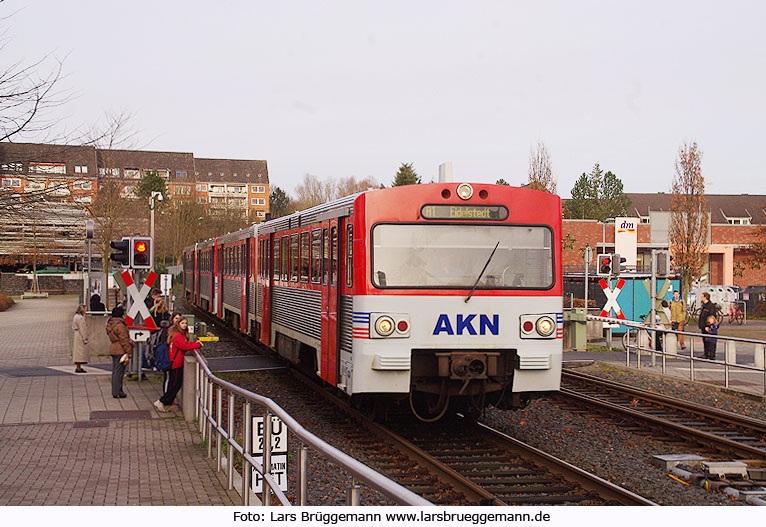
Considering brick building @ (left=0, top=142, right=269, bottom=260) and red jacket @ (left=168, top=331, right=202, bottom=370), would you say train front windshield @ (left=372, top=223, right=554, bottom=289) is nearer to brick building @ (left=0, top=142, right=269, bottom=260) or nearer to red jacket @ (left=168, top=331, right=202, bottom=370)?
red jacket @ (left=168, top=331, right=202, bottom=370)

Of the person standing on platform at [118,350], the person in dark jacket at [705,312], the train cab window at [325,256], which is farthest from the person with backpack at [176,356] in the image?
the person in dark jacket at [705,312]

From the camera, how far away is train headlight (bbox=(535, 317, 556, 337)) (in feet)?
34.6

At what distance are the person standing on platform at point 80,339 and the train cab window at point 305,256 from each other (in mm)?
5941

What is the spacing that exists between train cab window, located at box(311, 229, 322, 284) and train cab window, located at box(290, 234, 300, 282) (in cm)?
128

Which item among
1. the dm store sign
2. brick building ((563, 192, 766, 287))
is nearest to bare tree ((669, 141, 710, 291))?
brick building ((563, 192, 766, 287))

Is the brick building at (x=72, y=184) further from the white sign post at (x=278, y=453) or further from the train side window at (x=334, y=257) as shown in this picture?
the white sign post at (x=278, y=453)

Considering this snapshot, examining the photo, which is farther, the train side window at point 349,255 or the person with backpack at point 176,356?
the person with backpack at point 176,356

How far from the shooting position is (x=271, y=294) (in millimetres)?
17172

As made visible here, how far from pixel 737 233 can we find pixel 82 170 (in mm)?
75175

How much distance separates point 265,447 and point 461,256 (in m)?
4.65

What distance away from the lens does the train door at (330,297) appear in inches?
444
